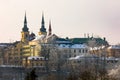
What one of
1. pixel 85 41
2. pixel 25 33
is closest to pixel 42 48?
pixel 85 41

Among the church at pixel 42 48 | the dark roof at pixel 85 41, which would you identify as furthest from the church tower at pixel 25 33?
the dark roof at pixel 85 41

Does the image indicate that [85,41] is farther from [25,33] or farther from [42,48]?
[42,48]

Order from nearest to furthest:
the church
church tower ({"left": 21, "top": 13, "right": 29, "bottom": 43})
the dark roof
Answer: the church < the dark roof < church tower ({"left": 21, "top": 13, "right": 29, "bottom": 43})

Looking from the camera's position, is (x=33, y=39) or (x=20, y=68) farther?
(x=33, y=39)

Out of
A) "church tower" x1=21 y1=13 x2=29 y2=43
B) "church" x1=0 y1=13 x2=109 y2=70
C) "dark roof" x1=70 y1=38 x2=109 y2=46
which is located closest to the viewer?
"church" x1=0 y1=13 x2=109 y2=70

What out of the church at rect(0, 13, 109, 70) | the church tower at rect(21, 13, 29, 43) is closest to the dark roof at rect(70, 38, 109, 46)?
the church at rect(0, 13, 109, 70)

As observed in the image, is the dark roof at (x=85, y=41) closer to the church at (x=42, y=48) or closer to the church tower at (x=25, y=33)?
the church at (x=42, y=48)

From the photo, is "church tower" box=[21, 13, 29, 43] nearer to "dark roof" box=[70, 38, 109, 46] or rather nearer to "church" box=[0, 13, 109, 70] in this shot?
"church" box=[0, 13, 109, 70]

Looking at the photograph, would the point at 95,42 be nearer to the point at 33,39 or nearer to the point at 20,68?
the point at 33,39

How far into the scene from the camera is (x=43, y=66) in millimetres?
107500

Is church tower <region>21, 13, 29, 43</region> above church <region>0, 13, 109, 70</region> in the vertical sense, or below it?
above

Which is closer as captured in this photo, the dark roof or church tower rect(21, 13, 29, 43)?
the dark roof

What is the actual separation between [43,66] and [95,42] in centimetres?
2732

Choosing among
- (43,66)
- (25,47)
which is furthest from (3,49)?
(43,66)
